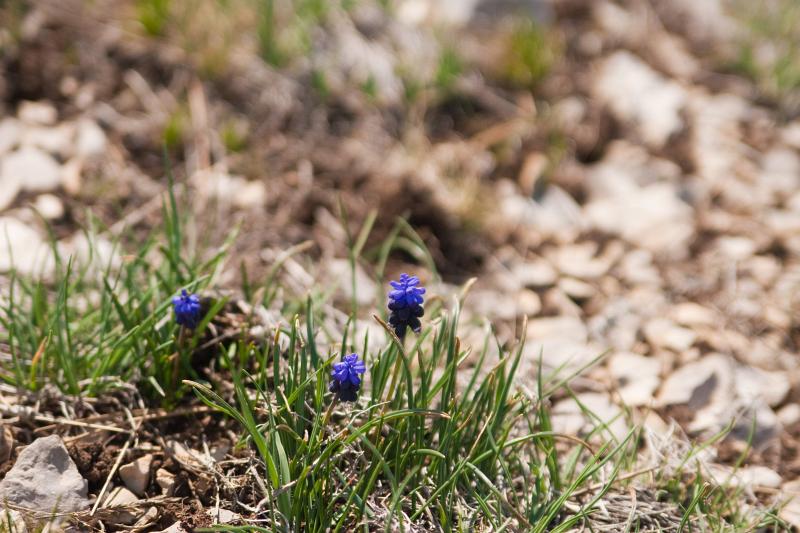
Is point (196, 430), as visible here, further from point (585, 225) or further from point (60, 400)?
point (585, 225)

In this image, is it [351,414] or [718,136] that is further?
[718,136]

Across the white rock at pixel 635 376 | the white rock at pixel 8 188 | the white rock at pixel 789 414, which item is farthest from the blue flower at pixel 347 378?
the white rock at pixel 8 188

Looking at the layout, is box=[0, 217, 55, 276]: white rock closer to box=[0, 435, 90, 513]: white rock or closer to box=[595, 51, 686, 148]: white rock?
box=[0, 435, 90, 513]: white rock

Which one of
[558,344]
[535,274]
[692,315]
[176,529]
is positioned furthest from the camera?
[535,274]

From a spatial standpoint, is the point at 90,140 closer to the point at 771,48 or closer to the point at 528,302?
the point at 528,302

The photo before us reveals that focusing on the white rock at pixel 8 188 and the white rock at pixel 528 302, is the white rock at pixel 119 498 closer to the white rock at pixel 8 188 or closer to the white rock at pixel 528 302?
the white rock at pixel 8 188

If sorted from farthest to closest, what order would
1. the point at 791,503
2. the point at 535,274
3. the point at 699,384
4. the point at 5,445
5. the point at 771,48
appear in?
the point at 771,48
the point at 535,274
the point at 699,384
the point at 791,503
the point at 5,445

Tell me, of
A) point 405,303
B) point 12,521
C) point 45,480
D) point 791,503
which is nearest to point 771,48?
point 791,503
